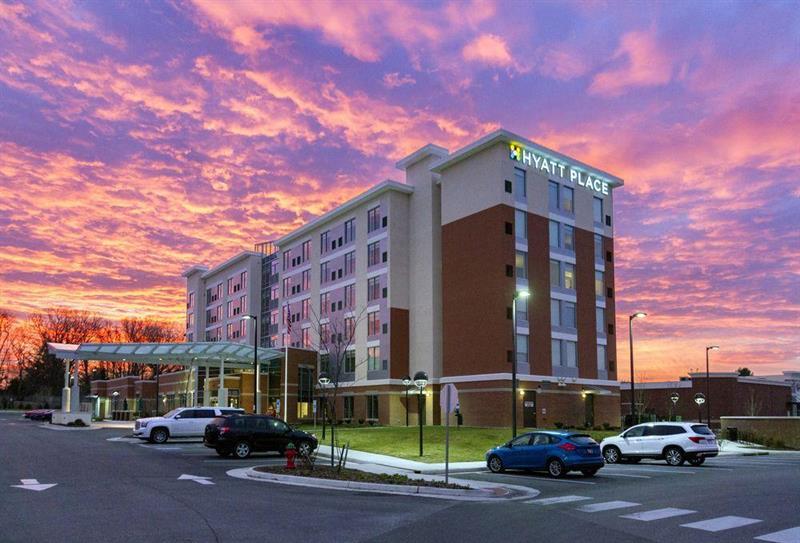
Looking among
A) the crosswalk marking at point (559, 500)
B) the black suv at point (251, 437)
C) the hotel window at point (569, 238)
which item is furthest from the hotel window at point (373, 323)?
the crosswalk marking at point (559, 500)

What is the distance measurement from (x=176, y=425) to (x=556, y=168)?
121ft

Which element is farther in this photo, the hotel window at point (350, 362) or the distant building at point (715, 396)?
the distant building at point (715, 396)

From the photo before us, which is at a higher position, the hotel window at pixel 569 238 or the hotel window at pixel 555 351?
the hotel window at pixel 569 238

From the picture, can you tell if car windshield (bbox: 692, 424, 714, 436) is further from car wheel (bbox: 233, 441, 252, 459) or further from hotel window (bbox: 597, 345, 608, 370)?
hotel window (bbox: 597, 345, 608, 370)

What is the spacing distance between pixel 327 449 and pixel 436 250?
2961cm

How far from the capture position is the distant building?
79.9 metres

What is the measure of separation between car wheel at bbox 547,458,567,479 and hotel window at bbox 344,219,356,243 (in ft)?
158

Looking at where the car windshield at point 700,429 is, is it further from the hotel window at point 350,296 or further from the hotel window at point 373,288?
the hotel window at point 350,296

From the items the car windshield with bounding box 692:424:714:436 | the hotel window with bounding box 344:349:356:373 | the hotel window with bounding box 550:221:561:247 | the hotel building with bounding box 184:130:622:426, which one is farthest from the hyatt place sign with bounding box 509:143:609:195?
the car windshield with bounding box 692:424:714:436

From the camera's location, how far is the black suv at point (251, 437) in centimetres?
3025

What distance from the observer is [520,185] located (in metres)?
58.7

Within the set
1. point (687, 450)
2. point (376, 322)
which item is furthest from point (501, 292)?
point (687, 450)

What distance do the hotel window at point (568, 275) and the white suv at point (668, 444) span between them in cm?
3019

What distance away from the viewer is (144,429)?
39750 mm
